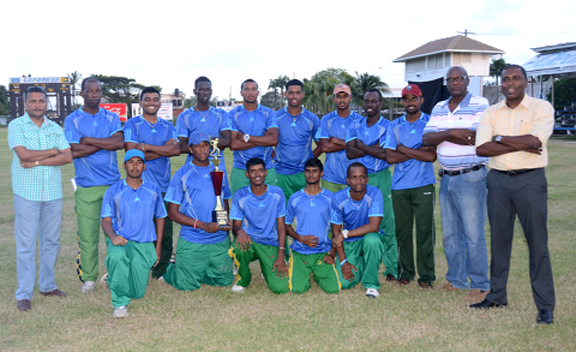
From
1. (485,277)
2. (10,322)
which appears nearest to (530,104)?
(485,277)

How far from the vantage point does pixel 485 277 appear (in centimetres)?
538

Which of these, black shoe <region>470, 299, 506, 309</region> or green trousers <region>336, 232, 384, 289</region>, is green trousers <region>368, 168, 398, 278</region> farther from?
black shoe <region>470, 299, 506, 309</region>

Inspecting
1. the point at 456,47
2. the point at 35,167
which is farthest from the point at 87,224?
the point at 456,47

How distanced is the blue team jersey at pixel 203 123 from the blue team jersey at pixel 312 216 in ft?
4.40

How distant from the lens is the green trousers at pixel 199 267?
588 cm

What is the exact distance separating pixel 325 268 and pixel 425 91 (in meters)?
14.0

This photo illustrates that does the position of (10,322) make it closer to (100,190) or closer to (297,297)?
(100,190)

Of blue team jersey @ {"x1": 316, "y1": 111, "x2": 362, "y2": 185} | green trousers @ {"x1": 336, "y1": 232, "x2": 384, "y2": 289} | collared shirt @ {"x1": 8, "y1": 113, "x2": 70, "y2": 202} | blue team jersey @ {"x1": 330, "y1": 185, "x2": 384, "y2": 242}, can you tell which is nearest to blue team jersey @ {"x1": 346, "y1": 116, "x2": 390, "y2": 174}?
blue team jersey @ {"x1": 316, "y1": 111, "x2": 362, "y2": 185}

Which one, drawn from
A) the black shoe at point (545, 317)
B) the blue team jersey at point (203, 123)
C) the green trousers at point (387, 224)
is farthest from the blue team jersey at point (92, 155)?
the black shoe at point (545, 317)

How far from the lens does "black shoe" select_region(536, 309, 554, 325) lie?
4578mm

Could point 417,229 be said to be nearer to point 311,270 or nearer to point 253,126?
point 311,270

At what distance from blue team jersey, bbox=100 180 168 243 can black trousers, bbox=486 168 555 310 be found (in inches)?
144

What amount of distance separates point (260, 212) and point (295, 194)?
496 millimetres

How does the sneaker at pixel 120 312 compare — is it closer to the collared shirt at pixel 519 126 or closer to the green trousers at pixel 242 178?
the green trousers at pixel 242 178
